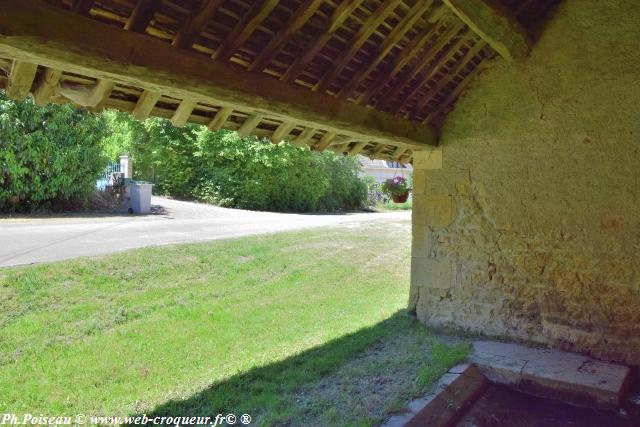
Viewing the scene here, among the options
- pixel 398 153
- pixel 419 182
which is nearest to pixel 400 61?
pixel 398 153

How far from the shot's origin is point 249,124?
3.50 meters

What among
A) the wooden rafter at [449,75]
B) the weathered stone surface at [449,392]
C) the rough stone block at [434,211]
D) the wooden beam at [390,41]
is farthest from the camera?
the rough stone block at [434,211]

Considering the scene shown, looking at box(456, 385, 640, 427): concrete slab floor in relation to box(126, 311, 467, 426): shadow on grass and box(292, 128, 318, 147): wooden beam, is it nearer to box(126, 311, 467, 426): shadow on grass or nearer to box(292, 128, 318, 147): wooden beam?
box(126, 311, 467, 426): shadow on grass

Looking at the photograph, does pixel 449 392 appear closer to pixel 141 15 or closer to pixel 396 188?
pixel 141 15

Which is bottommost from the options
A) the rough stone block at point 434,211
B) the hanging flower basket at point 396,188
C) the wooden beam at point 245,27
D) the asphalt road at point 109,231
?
the asphalt road at point 109,231

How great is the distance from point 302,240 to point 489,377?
21.8ft

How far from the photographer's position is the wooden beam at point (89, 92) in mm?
2568

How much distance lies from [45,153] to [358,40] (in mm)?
10189

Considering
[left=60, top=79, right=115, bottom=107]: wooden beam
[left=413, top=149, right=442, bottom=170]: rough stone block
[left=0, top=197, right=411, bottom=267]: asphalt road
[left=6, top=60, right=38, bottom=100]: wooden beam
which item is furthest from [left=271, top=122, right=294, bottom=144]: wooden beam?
[left=0, top=197, right=411, bottom=267]: asphalt road

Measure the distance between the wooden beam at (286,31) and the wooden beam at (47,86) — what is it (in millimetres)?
1137

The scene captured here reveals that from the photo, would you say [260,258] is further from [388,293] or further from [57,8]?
[57,8]

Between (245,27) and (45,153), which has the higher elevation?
(245,27)

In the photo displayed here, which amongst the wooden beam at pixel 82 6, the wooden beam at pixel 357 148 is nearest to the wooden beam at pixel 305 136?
the wooden beam at pixel 357 148

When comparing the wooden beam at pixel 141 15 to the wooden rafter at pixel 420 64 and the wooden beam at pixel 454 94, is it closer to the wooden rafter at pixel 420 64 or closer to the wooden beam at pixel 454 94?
the wooden rafter at pixel 420 64
